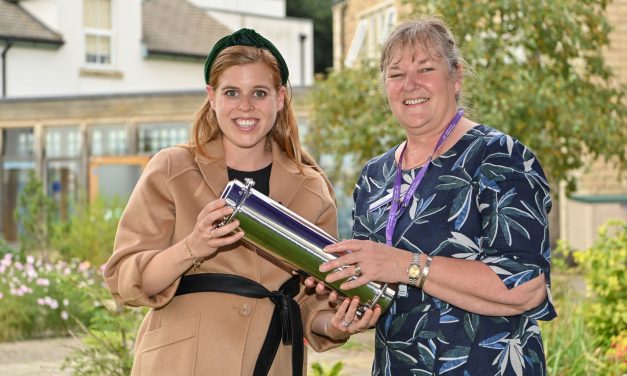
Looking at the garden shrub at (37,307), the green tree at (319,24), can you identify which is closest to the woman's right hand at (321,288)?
the garden shrub at (37,307)

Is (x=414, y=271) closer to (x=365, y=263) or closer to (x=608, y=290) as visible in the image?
(x=365, y=263)

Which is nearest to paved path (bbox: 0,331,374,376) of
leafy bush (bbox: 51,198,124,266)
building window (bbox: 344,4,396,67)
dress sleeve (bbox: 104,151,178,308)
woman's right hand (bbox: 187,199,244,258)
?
leafy bush (bbox: 51,198,124,266)

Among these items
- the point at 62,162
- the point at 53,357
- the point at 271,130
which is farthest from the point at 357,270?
the point at 62,162

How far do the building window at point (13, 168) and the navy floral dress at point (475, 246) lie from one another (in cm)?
2311

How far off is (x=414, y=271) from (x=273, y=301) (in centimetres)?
56

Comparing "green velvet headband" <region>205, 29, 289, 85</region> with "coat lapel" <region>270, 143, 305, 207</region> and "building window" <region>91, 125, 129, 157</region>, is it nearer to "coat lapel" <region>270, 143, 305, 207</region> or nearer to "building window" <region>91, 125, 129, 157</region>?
"coat lapel" <region>270, 143, 305, 207</region>

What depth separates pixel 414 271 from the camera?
2697 mm

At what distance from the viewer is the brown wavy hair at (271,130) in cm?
310

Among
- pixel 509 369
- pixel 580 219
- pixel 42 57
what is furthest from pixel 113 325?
pixel 42 57

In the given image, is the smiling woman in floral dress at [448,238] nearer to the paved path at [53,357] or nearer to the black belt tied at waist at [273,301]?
the black belt tied at waist at [273,301]

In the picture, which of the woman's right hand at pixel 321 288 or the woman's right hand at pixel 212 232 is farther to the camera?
the woman's right hand at pixel 321 288

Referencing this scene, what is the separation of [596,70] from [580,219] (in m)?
5.10

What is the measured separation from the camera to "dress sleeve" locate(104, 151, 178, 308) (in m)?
2.96

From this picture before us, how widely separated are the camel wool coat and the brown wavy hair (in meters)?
0.13
